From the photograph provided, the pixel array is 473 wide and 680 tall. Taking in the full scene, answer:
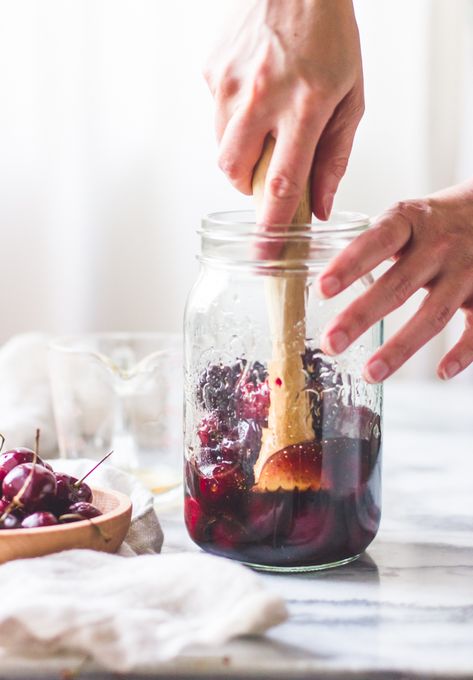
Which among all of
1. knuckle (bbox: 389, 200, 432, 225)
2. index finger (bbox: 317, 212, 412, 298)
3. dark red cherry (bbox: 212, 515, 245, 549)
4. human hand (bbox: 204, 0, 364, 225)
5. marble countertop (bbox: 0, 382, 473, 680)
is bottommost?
marble countertop (bbox: 0, 382, 473, 680)

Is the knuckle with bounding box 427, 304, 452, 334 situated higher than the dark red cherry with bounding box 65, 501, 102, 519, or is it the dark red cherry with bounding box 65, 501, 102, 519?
the knuckle with bounding box 427, 304, 452, 334

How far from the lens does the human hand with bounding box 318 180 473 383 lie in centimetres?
85

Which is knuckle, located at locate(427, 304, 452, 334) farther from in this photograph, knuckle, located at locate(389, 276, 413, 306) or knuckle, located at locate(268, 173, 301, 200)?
knuckle, located at locate(268, 173, 301, 200)

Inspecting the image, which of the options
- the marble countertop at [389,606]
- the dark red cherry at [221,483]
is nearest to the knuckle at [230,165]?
the dark red cherry at [221,483]

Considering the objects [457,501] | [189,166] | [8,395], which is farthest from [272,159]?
[189,166]

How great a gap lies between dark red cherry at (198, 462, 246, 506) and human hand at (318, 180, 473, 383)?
0.14 meters

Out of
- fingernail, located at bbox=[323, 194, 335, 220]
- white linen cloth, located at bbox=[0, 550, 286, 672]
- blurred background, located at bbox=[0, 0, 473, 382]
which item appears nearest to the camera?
white linen cloth, located at bbox=[0, 550, 286, 672]

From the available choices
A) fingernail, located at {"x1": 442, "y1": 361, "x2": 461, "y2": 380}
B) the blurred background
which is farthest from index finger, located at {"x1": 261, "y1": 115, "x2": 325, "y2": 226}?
the blurred background

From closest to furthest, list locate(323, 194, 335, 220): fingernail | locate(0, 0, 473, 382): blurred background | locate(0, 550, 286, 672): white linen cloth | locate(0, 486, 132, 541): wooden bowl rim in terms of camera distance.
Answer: locate(0, 550, 286, 672): white linen cloth, locate(0, 486, 132, 541): wooden bowl rim, locate(323, 194, 335, 220): fingernail, locate(0, 0, 473, 382): blurred background

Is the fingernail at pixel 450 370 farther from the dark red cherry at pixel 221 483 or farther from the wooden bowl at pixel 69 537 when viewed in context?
the wooden bowl at pixel 69 537

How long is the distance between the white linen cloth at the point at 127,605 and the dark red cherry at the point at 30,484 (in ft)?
0.22

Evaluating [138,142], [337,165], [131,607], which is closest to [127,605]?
[131,607]

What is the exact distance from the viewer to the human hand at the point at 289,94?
33.4 inches

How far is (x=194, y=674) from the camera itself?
71 cm
